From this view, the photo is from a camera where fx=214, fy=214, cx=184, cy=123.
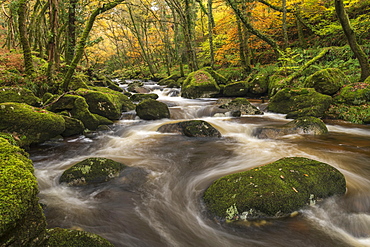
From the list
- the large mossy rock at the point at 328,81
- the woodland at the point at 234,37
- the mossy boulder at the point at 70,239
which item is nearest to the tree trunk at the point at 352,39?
the woodland at the point at 234,37

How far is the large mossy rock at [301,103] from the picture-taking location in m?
9.02

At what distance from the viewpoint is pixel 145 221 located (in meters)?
3.46

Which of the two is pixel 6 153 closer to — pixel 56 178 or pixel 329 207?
pixel 56 178

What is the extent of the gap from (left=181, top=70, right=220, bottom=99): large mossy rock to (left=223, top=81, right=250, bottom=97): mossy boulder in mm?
949

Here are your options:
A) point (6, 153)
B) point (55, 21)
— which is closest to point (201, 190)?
point (6, 153)

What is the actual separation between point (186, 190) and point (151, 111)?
21.6 feet

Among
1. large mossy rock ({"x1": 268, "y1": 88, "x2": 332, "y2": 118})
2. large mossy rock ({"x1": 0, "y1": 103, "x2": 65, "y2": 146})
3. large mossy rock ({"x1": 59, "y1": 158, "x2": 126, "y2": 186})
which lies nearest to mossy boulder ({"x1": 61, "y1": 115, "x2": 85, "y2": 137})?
large mossy rock ({"x1": 0, "y1": 103, "x2": 65, "y2": 146})

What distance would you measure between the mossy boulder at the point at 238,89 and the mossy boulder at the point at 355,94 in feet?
19.0

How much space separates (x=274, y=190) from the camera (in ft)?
10.7

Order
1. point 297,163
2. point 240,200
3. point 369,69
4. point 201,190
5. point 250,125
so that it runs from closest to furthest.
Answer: point 240,200
point 297,163
point 201,190
point 250,125
point 369,69

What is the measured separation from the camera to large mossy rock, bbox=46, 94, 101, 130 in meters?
8.30

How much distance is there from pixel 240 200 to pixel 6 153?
2.91 m

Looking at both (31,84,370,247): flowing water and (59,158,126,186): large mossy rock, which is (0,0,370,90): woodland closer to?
(31,84,370,247): flowing water

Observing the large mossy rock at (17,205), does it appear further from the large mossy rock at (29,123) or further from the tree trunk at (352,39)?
the tree trunk at (352,39)
